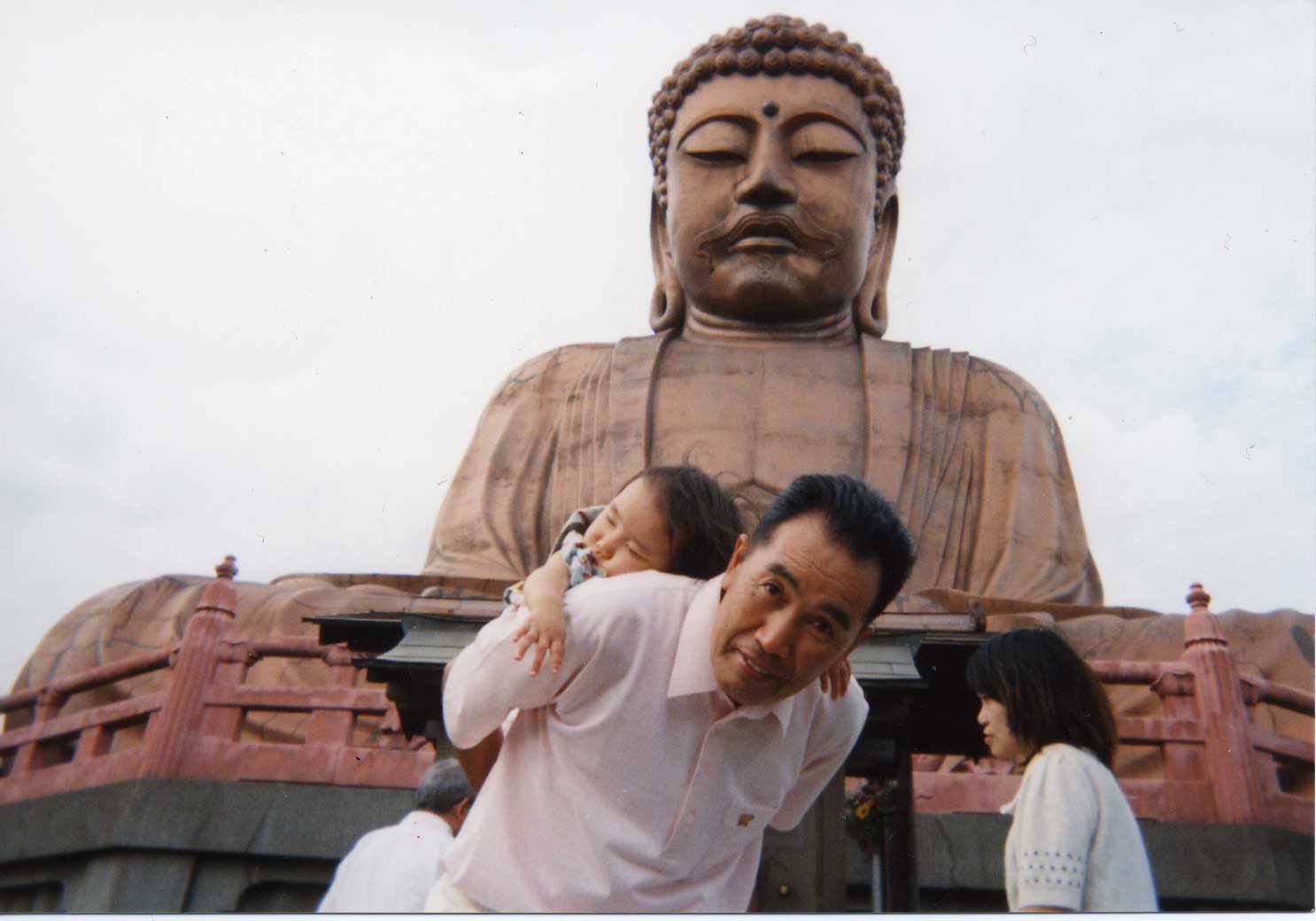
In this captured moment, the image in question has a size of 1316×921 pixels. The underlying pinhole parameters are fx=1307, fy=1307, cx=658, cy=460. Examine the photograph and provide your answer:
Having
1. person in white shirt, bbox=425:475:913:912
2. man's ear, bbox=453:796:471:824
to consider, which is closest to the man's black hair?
person in white shirt, bbox=425:475:913:912

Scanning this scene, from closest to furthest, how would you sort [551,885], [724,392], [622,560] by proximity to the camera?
[551,885] → [622,560] → [724,392]

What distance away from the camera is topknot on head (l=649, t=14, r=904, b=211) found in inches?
261

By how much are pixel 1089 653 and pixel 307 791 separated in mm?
2753

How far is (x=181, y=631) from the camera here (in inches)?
219

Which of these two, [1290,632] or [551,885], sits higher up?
[1290,632]

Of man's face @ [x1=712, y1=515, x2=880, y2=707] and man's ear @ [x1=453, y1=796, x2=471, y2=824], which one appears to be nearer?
man's face @ [x1=712, y1=515, x2=880, y2=707]

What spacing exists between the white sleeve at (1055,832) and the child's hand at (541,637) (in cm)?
82

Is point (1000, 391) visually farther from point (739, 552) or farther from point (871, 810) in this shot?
point (739, 552)

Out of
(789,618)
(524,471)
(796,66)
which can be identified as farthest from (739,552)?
(796,66)

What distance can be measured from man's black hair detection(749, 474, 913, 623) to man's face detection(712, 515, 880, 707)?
2cm

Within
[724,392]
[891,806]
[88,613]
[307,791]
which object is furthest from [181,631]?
[891,806]

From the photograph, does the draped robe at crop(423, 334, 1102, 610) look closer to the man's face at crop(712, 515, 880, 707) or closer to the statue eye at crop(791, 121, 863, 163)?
the statue eye at crop(791, 121, 863, 163)

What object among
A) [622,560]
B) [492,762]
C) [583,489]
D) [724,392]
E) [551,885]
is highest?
[724,392]

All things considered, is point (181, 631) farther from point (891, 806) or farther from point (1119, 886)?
point (1119, 886)
